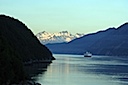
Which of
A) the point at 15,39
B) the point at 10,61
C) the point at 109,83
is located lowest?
the point at 109,83

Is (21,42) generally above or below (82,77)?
above

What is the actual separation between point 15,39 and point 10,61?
84.3 meters

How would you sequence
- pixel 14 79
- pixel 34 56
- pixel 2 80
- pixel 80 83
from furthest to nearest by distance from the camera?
1. pixel 34 56
2. pixel 80 83
3. pixel 14 79
4. pixel 2 80

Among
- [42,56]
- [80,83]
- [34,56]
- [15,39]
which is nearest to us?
[80,83]

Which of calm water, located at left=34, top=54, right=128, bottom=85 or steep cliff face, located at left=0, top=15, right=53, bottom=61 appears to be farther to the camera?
steep cliff face, located at left=0, top=15, right=53, bottom=61

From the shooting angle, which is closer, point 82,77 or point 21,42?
point 82,77

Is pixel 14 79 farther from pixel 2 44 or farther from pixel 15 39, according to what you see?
pixel 15 39

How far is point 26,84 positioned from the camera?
183 feet

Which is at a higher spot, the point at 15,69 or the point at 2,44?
the point at 2,44

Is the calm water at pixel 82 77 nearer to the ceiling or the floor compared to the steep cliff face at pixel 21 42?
nearer to the floor

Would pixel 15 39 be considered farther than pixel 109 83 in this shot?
Yes

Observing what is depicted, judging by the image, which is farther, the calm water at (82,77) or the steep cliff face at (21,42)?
the steep cliff face at (21,42)

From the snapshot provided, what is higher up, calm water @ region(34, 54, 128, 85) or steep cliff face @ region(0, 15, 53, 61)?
steep cliff face @ region(0, 15, 53, 61)

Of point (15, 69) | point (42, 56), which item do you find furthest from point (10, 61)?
point (42, 56)
